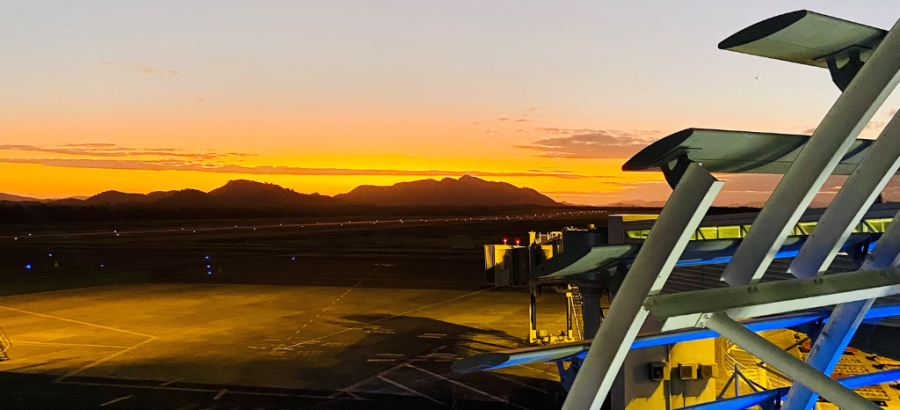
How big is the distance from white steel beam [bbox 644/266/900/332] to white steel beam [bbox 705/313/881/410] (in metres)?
0.11

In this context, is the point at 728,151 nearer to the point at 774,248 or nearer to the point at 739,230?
the point at 774,248

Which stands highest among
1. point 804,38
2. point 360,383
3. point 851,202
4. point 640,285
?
point 804,38

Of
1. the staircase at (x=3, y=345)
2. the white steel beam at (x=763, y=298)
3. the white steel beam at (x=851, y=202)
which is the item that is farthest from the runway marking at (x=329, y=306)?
the white steel beam at (x=763, y=298)

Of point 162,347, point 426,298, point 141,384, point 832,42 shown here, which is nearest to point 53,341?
point 162,347

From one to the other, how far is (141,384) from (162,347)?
18.6 feet

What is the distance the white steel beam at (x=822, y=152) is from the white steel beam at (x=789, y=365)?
70cm

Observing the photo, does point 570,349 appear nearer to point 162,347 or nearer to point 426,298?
→ point 162,347

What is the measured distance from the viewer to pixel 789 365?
435 centimetres

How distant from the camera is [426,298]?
37.3 meters

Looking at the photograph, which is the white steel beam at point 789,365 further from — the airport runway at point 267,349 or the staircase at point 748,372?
the staircase at point 748,372

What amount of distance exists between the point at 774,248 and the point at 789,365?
0.96 metres

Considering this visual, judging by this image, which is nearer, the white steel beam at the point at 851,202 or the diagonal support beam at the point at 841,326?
the white steel beam at the point at 851,202

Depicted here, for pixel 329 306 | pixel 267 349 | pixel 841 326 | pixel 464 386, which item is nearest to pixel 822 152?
pixel 841 326

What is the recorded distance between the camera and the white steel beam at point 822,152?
479 centimetres
